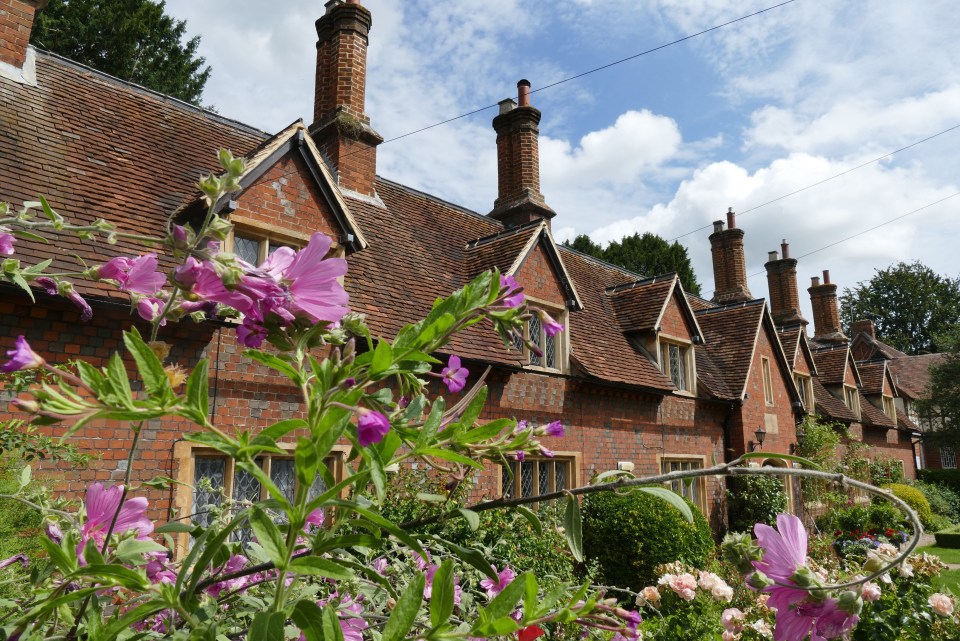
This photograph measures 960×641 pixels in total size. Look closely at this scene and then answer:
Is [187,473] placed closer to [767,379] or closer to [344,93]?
[344,93]

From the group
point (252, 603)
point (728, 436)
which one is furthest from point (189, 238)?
point (728, 436)

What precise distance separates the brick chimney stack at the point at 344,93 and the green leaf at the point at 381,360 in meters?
10.5

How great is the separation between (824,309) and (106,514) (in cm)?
3288

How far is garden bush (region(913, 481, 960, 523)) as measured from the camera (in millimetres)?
27547

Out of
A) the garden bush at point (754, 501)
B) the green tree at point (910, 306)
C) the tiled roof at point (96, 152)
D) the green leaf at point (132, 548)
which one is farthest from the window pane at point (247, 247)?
the green tree at point (910, 306)

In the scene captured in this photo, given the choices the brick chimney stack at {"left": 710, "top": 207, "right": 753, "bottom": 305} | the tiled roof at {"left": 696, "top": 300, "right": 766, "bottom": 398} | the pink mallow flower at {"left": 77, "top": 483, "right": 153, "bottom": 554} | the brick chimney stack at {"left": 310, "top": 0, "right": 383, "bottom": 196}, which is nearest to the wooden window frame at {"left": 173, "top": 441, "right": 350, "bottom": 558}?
the pink mallow flower at {"left": 77, "top": 483, "right": 153, "bottom": 554}

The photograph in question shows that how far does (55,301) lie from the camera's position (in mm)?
6121

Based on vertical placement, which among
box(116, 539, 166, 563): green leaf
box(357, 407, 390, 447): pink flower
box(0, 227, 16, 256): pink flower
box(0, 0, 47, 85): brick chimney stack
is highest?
box(0, 0, 47, 85): brick chimney stack

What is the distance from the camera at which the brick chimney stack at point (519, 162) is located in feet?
48.7

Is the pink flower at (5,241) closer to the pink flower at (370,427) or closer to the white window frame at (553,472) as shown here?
the pink flower at (370,427)

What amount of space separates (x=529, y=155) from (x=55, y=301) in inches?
431

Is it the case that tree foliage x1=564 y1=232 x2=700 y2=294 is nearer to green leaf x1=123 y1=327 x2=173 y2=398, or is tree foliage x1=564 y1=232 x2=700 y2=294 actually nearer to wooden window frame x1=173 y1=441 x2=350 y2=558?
wooden window frame x1=173 y1=441 x2=350 y2=558

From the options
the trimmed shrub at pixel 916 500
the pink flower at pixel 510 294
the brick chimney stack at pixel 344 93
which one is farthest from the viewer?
the trimmed shrub at pixel 916 500

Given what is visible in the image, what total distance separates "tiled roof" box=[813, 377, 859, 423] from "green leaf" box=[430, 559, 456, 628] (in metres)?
23.2
